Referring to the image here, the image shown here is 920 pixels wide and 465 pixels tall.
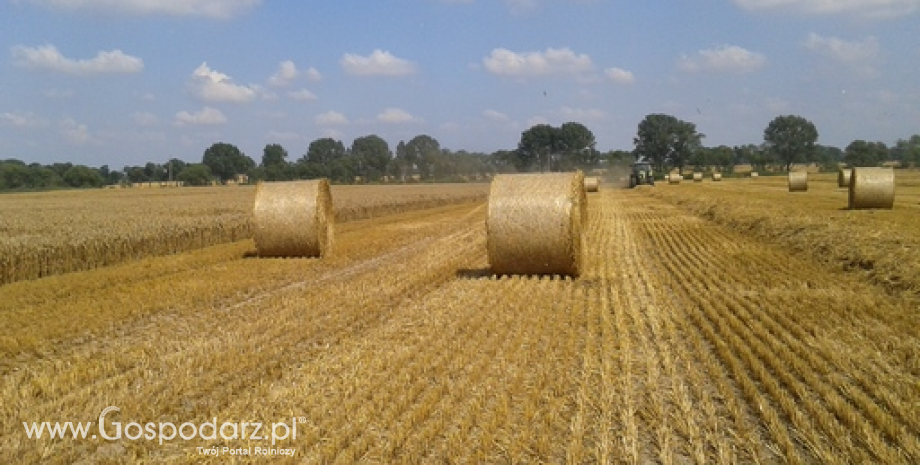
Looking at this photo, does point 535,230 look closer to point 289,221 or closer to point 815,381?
point 815,381

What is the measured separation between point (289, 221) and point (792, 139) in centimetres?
12412

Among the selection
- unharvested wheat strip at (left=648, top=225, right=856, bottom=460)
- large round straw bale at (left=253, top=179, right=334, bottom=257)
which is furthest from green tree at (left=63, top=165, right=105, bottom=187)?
unharvested wheat strip at (left=648, top=225, right=856, bottom=460)

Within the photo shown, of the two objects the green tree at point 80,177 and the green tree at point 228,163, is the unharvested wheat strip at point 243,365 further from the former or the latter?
the green tree at point 228,163

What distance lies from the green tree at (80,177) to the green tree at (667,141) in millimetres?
93513

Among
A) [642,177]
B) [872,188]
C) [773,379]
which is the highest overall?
[872,188]

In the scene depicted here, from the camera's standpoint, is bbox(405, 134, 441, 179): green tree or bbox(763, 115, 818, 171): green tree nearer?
bbox(763, 115, 818, 171): green tree

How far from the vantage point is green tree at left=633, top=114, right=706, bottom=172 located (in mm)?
123812

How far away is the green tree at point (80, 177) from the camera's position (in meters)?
94.7

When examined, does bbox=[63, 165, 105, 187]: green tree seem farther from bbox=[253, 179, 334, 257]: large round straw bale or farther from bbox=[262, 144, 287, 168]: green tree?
bbox=[253, 179, 334, 257]: large round straw bale

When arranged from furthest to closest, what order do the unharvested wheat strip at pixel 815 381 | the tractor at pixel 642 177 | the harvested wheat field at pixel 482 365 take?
the tractor at pixel 642 177
the harvested wheat field at pixel 482 365
the unharvested wheat strip at pixel 815 381

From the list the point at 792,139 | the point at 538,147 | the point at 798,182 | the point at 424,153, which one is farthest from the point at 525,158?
the point at 798,182

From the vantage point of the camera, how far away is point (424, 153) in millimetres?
151375

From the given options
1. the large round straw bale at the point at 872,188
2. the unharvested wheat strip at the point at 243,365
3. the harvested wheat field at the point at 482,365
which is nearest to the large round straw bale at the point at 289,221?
the harvested wheat field at the point at 482,365

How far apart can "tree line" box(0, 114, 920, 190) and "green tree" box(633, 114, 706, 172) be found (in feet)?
0.57
